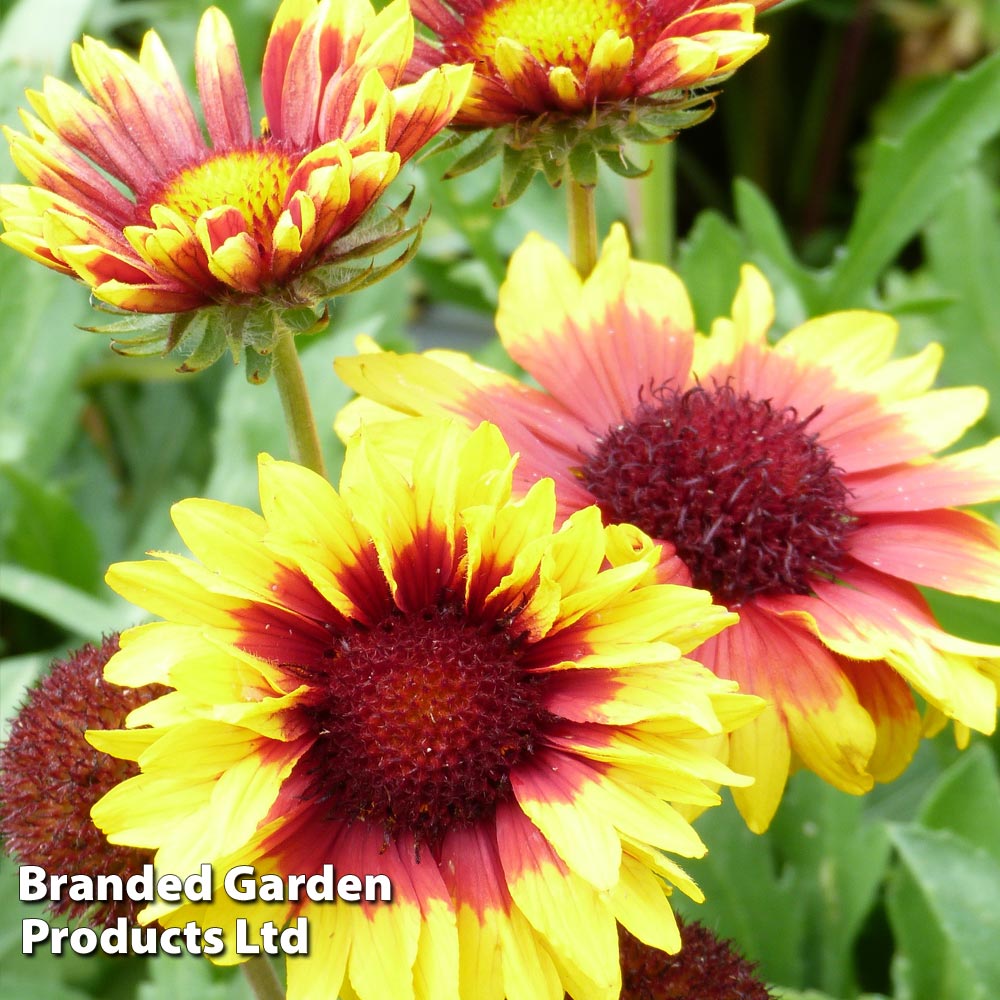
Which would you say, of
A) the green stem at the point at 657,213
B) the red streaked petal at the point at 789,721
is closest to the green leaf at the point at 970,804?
the red streaked petal at the point at 789,721

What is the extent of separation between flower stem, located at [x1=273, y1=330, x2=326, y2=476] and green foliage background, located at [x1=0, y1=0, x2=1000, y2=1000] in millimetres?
325

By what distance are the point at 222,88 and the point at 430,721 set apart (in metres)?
0.35

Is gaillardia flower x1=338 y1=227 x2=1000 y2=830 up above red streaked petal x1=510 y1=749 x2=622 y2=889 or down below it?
above

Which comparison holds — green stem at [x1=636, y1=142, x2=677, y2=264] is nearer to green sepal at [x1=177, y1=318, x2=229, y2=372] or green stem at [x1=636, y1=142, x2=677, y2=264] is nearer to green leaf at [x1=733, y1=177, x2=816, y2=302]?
green leaf at [x1=733, y1=177, x2=816, y2=302]

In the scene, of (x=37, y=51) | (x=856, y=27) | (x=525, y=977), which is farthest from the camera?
(x=856, y=27)

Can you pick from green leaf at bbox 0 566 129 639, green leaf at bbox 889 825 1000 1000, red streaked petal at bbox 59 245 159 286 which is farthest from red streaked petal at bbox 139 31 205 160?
green leaf at bbox 889 825 1000 1000

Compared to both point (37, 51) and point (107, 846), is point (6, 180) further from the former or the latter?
point (107, 846)

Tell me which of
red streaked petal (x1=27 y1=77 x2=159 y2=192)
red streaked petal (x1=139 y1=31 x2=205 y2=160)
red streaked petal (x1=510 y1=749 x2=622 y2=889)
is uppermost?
red streaked petal (x1=139 y1=31 x2=205 y2=160)

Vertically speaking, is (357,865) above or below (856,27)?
below

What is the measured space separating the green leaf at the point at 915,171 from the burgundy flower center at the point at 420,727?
79 centimetres

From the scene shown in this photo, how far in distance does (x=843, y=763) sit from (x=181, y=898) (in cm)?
31

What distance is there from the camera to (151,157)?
27.4 inches

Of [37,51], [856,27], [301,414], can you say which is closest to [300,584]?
[301,414]

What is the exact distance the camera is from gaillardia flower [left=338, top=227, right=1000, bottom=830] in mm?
645
